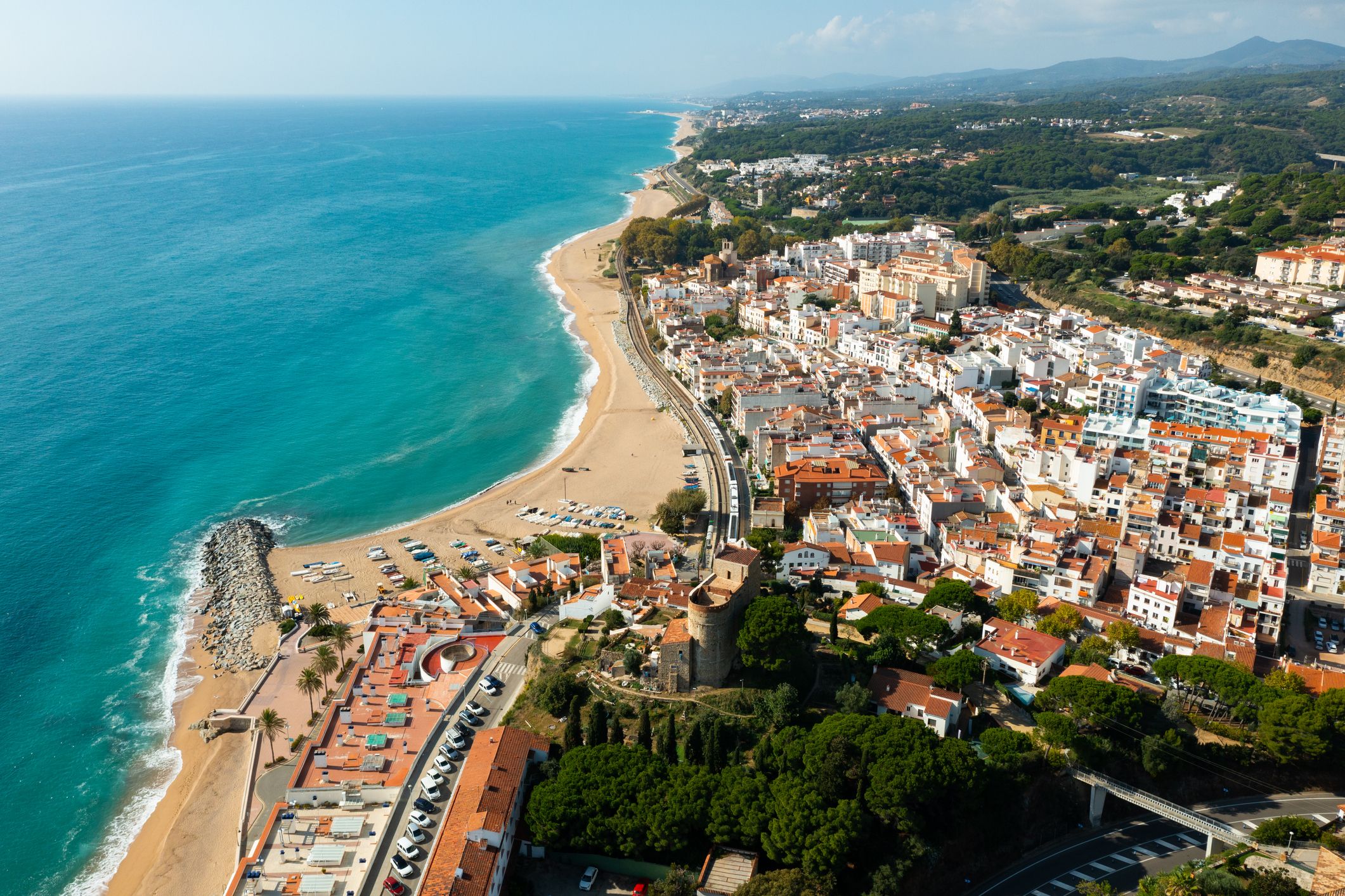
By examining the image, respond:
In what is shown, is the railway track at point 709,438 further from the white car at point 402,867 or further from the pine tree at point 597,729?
the white car at point 402,867

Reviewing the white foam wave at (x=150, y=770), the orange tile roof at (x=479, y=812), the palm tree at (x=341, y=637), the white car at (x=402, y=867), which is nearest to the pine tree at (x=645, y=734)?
the orange tile roof at (x=479, y=812)

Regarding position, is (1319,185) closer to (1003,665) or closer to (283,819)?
(1003,665)

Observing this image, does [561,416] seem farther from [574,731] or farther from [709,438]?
[574,731]

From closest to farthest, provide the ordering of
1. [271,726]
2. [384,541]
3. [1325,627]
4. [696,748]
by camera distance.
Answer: [696,748] < [271,726] < [1325,627] < [384,541]

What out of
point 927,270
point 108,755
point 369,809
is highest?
point 927,270

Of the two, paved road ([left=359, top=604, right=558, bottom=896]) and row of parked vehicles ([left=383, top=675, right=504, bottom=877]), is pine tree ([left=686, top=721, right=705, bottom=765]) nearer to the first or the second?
paved road ([left=359, top=604, right=558, bottom=896])

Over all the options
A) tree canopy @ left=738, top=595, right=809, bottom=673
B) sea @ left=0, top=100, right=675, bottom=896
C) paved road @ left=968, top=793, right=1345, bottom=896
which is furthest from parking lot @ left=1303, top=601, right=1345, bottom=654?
sea @ left=0, top=100, right=675, bottom=896

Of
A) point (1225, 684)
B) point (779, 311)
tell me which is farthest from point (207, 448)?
point (1225, 684)

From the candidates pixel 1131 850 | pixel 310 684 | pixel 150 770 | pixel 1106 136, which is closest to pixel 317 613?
pixel 310 684
